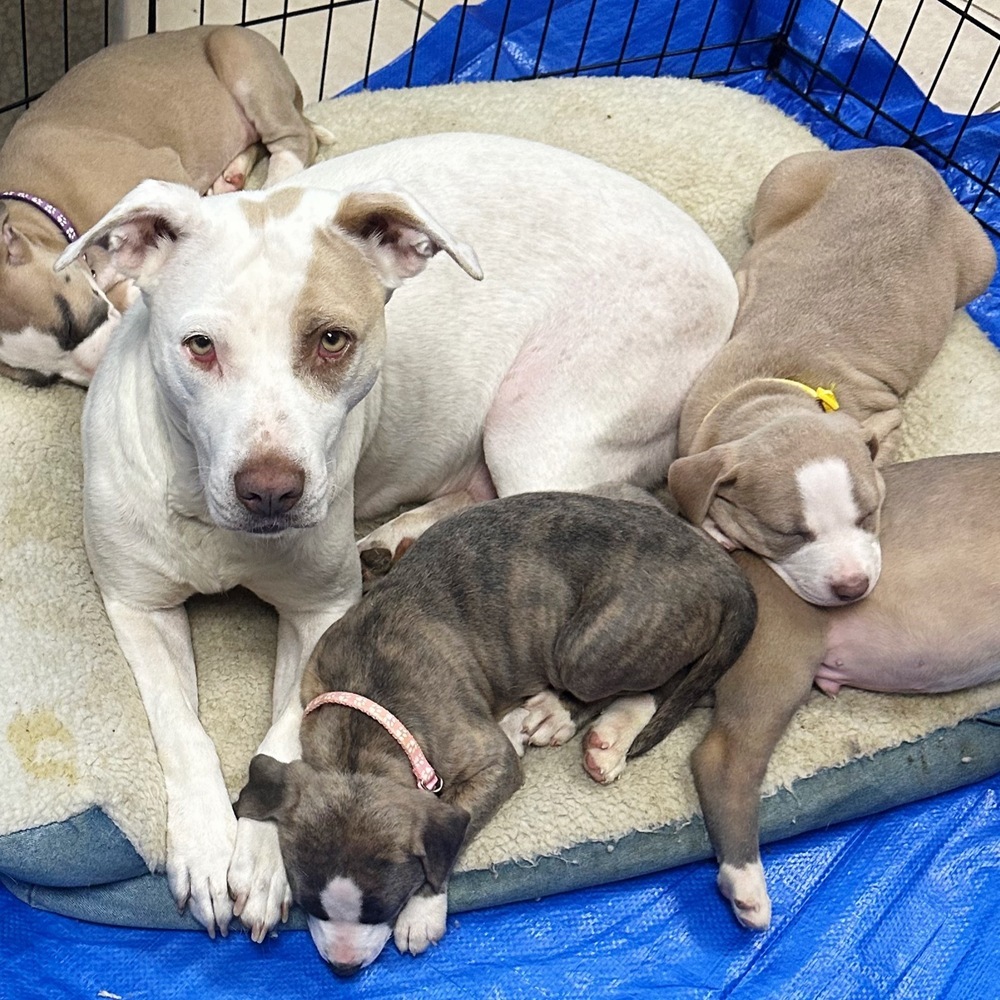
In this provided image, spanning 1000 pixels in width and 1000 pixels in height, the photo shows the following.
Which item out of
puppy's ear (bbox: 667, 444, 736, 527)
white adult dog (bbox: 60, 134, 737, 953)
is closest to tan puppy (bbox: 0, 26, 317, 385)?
white adult dog (bbox: 60, 134, 737, 953)

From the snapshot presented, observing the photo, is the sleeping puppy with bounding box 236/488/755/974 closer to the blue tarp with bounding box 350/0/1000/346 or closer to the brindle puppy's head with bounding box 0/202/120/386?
the brindle puppy's head with bounding box 0/202/120/386

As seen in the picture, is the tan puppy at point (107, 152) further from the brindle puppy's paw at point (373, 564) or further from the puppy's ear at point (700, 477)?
the puppy's ear at point (700, 477)

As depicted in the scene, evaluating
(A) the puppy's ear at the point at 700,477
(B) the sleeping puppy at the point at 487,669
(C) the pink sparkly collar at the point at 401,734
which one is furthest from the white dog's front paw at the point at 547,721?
(A) the puppy's ear at the point at 700,477

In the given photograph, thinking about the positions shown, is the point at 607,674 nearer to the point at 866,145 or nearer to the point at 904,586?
the point at 904,586

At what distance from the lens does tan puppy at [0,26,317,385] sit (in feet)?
11.4

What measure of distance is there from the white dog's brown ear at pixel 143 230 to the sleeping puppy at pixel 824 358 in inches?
53.7

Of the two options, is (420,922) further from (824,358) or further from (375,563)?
(824,358)

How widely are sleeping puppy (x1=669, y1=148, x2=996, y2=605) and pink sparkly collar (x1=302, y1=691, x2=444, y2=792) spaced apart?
962 mm

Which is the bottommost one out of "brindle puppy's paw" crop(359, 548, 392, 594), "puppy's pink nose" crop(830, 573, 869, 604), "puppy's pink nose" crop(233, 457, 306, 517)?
"brindle puppy's paw" crop(359, 548, 392, 594)

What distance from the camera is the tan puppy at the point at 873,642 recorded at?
295cm

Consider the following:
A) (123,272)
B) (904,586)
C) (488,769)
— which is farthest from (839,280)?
(123,272)

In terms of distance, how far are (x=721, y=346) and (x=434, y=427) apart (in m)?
0.85

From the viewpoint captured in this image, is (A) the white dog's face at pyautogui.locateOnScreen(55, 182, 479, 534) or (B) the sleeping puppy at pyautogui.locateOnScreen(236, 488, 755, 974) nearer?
(A) the white dog's face at pyautogui.locateOnScreen(55, 182, 479, 534)

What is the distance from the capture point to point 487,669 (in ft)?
9.68
